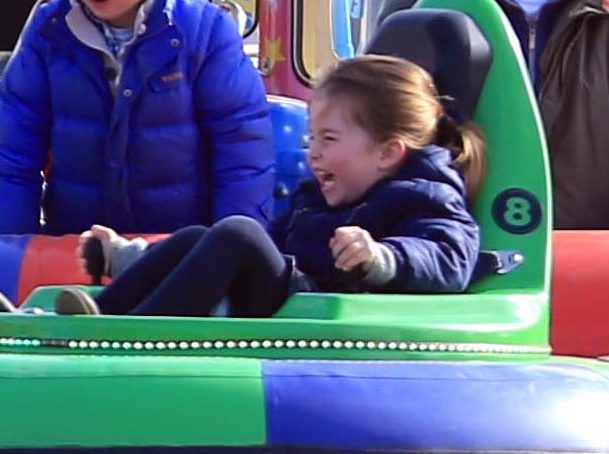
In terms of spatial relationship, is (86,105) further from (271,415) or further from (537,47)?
(271,415)

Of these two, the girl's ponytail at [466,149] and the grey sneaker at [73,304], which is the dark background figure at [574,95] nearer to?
the girl's ponytail at [466,149]

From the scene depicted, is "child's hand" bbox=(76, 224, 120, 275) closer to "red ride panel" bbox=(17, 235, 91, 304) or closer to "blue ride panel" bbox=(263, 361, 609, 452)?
"red ride panel" bbox=(17, 235, 91, 304)

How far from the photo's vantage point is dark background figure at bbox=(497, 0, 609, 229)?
2.87 m

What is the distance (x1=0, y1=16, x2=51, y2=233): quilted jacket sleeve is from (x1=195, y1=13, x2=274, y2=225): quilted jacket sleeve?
0.29 meters

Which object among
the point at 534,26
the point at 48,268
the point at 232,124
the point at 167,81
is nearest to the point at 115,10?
the point at 167,81

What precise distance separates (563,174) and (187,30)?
2.45 feet

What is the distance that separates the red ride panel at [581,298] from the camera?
7.81 ft

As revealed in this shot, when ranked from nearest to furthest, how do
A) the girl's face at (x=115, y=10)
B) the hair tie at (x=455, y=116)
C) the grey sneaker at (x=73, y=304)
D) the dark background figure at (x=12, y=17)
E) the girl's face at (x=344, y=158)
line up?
1. the grey sneaker at (x=73, y=304)
2. the girl's face at (x=344, y=158)
3. the hair tie at (x=455, y=116)
4. the girl's face at (x=115, y=10)
5. the dark background figure at (x=12, y=17)

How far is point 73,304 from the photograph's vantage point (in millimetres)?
1868

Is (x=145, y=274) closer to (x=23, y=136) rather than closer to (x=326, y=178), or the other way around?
(x=326, y=178)

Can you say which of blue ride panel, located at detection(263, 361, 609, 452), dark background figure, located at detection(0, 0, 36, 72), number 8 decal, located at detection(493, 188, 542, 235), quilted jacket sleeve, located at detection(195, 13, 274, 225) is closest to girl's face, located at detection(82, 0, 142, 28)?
quilted jacket sleeve, located at detection(195, 13, 274, 225)

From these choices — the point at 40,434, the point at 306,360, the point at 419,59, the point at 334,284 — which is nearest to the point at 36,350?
the point at 40,434

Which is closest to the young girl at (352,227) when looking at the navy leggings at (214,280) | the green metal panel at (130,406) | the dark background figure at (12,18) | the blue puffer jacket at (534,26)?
the navy leggings at (214,280)

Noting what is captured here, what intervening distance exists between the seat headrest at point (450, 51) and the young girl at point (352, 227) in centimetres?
6
